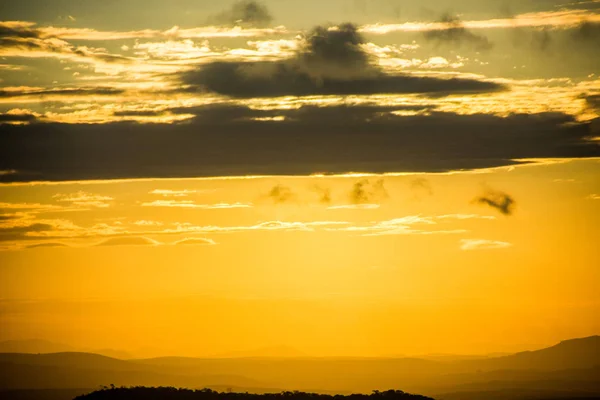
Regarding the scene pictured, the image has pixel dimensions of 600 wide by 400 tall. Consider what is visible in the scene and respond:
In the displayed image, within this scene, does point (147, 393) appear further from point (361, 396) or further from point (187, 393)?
point (361, 396)

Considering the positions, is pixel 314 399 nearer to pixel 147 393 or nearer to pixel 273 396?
pixel 273 396

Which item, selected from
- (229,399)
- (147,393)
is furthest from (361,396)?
(147,393)

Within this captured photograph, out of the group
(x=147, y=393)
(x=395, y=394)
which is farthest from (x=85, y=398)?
(x=395, y=394)

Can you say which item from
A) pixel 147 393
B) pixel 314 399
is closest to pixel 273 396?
pixel 314 399

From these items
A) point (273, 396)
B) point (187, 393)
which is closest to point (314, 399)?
point (273, 396)

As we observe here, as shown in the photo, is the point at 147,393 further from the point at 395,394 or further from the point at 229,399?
the point at 395,394

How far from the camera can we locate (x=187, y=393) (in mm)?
88062

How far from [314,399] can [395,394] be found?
6.63 metres

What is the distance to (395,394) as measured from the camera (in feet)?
296

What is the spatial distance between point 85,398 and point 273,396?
542 inches

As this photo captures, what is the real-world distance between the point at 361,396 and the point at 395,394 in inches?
106

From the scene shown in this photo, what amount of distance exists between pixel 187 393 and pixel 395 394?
15.5 meters

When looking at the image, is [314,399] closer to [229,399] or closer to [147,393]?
[229,399]

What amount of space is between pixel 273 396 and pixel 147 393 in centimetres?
916
